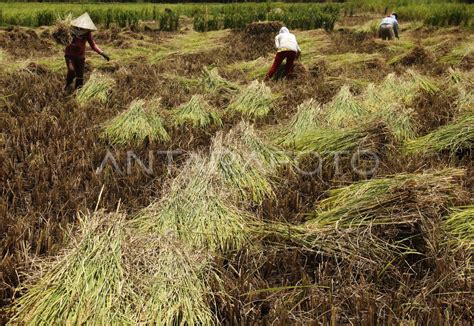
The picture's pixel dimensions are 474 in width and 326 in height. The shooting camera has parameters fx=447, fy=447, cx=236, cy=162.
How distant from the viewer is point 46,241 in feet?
6.88

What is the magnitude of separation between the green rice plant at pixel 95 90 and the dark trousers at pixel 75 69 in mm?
438

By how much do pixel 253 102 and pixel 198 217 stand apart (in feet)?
8.78

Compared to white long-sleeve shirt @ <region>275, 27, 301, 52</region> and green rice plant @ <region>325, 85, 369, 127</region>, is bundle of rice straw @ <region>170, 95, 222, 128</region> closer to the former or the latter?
green rice plant @ <region>325, 85, 369, 127</region>

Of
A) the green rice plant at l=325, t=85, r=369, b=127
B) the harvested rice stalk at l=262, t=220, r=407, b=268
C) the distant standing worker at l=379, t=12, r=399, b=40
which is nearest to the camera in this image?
the harvested rice stalk at l=262, t=220, r=407, b=268

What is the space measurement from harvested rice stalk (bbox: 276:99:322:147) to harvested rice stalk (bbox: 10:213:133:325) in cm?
194

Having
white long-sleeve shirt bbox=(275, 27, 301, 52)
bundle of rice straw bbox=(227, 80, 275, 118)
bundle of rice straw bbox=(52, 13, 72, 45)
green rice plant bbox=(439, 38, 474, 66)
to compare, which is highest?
bundle of rice straw bbox=(52, 13, 72, 45)

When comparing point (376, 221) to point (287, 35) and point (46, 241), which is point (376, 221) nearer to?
point (46, 241)

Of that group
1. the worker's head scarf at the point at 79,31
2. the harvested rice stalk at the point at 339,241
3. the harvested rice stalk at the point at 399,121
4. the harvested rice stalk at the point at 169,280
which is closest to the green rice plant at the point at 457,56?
the harvested rice stalk at the point at 399,121

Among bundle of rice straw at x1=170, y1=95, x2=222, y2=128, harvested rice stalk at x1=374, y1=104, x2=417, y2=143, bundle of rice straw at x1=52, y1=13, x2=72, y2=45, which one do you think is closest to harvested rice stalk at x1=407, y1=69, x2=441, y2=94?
harvested rice stalk at x1=374, y1=104, x2=417, y2=143

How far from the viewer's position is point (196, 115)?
417cm

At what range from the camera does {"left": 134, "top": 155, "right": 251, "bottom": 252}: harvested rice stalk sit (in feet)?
7.00

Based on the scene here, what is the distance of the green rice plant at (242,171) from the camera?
264 cm

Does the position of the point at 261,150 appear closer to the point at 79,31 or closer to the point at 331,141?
the point at 331,141

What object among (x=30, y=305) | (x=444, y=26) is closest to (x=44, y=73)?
(x=30, y=305)
